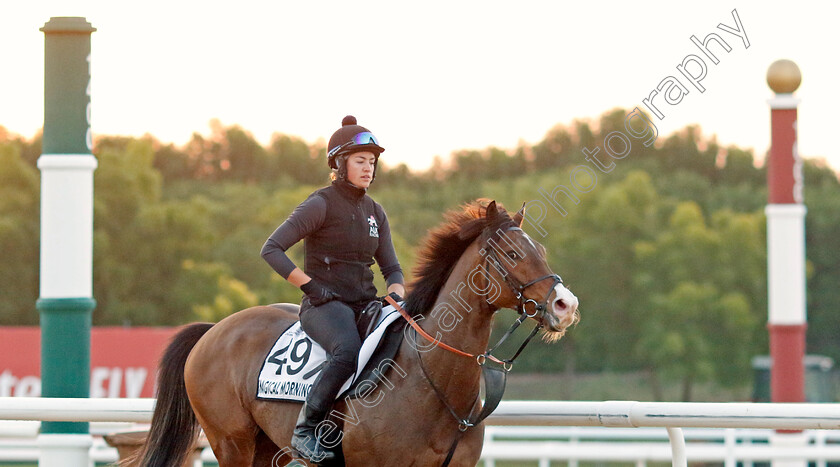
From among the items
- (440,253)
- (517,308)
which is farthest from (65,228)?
(517,308)

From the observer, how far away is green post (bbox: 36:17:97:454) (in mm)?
5840

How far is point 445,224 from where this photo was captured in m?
5.16

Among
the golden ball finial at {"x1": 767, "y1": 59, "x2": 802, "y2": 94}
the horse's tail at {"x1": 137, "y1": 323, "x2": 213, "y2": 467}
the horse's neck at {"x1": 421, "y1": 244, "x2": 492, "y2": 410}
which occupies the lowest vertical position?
the horse's tail at {"x1": 137, "y1": 323, "x2": 213, "y2": 467}

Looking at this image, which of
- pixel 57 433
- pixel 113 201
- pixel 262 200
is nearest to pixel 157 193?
pixel 113 201

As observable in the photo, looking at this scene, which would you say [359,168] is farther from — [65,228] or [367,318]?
[65,228]

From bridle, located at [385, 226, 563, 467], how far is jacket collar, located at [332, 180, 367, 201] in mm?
532

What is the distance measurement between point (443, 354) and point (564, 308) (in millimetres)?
692

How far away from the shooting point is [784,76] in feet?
32.2

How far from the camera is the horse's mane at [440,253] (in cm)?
505

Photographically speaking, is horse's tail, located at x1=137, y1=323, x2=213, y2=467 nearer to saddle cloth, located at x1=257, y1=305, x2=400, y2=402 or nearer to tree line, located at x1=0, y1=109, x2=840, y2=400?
saddle cloth, located at x1=257, y1=305, x2=400, y2=402

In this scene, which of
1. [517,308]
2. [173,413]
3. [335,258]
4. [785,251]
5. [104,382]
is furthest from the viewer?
[104,382]

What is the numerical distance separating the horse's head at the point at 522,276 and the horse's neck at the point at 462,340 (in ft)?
0.32

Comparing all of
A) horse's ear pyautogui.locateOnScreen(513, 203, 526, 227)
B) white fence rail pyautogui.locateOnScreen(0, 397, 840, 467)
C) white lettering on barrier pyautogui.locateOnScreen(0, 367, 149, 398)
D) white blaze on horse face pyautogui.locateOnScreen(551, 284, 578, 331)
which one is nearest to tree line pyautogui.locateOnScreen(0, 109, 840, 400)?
white lettering on barrier pyautogui.locateOnScreen(0, 367, 149, 398)

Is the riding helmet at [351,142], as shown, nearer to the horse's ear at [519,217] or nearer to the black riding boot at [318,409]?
the horse's ear at [519,217]
